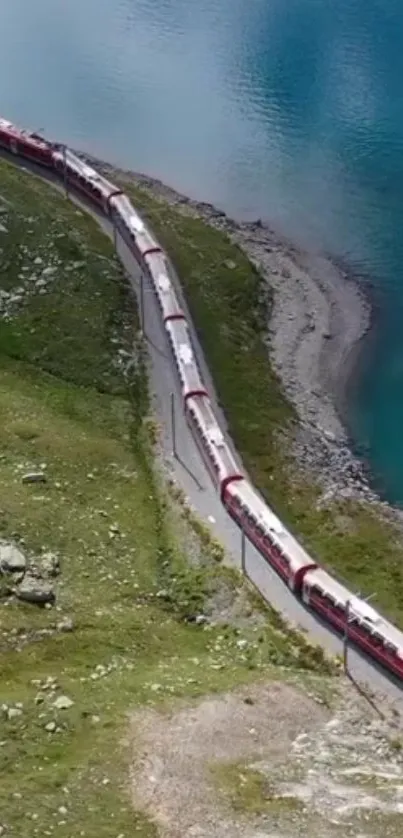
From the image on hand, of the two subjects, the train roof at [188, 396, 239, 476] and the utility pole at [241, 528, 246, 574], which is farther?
the train roof at [188, 396, 239, 476]

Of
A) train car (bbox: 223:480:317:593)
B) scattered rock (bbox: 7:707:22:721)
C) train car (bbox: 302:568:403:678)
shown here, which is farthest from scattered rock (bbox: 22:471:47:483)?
scattered rock (bbox: 7:707:22:721)

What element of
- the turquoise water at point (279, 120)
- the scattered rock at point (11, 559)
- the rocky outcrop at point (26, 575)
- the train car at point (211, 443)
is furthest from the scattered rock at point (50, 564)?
the turquoise water at point (279, 120)

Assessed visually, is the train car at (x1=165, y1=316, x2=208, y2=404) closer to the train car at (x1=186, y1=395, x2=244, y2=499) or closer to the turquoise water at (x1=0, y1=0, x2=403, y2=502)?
the train car at (x1=186, y1=395, x2=244, y2=499)

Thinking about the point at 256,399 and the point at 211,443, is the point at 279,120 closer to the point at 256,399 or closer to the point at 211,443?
Result: the point at 256,399

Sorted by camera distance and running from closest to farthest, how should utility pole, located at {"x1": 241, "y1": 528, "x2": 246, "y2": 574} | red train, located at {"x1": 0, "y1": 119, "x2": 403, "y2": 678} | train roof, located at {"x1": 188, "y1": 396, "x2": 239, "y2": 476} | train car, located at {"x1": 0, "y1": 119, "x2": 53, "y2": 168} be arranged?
red train, located at {"x1": 0, "y1": 119, "x2": 403, "y2": 678}
utility pole, located at {"x1": 241, "y1": 528, "x2": 246, "y2": 574}
train roof, located at {"x1": 188, "y1": 396, "x2": 239, "y2": 476}
train car, located at {"x1": 0, "y1": 119, "x2": 53, "y2": 168}

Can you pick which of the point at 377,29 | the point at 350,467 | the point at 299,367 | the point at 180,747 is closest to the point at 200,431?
the point at 350,467

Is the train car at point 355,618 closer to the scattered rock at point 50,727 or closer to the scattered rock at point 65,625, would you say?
the scattered rock at point 65,625

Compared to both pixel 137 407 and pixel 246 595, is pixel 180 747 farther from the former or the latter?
pixel 137 407
